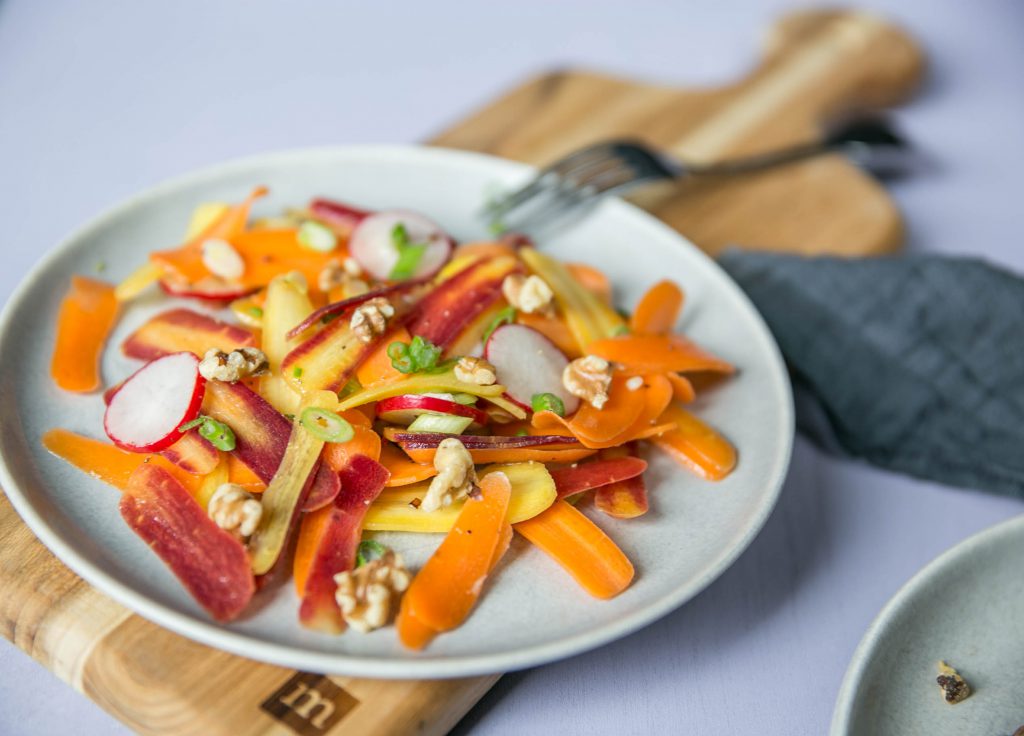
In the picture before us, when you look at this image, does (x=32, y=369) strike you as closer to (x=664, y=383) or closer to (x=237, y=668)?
(x=237, y=668)

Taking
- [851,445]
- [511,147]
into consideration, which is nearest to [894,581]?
[851,445]

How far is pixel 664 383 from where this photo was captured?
2.53 m

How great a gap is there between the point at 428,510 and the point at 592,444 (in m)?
0.45

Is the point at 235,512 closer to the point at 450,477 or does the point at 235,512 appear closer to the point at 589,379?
the point at 450,477

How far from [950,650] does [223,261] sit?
2.11 metres

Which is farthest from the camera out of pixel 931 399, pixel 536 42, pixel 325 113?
pixel 536 42

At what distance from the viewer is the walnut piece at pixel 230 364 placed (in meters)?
2.24

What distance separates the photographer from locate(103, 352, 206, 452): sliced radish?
2.22m

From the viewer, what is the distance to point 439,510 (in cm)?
218

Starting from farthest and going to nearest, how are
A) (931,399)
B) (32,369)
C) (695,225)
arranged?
1. (695,225)
2. (931,399)
3. (32,369)

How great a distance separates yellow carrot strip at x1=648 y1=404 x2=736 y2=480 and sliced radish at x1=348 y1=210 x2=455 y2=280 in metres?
0.82

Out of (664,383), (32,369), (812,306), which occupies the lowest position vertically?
(812,306)

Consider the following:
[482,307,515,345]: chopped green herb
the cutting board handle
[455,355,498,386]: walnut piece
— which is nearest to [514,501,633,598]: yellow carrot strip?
[455,355,498,386]: walnut piece

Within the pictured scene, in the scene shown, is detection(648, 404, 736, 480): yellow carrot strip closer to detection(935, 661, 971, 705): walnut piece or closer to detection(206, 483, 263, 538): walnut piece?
detection(935, 661, 971, 705): walnut piece
